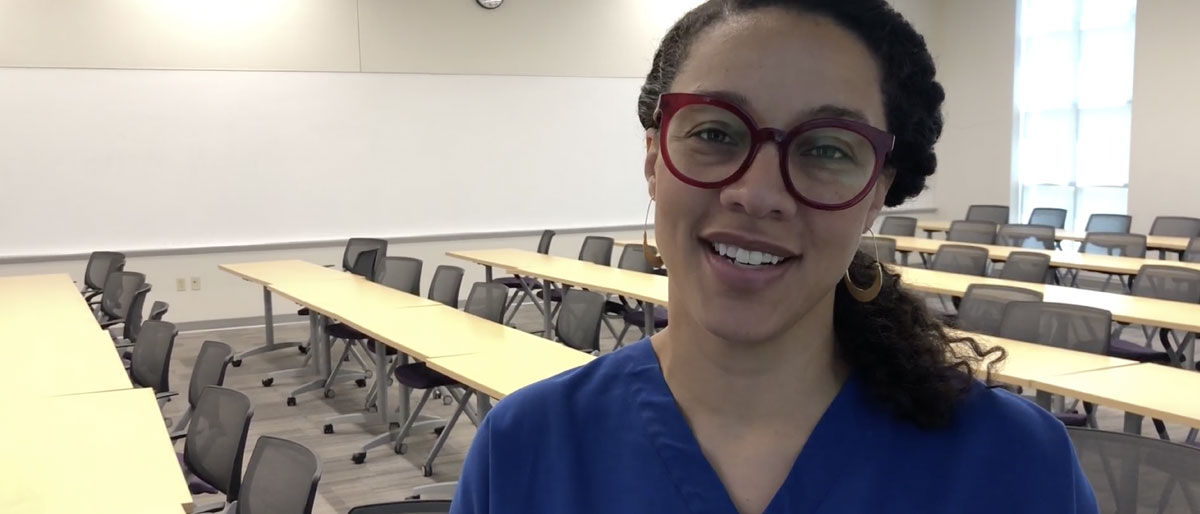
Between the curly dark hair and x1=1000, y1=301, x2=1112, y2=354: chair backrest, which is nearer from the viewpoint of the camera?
the curly dark hair

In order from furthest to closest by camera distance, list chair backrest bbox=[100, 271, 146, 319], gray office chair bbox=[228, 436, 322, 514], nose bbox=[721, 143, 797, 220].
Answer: chair backrest bbox=[100, 271, 146, 319], gray office chair bbox=[228, 436, 322, 514], nose bbox=[721, 143, 797, 220]

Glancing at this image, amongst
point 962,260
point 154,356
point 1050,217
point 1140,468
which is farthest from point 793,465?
point 1050,217

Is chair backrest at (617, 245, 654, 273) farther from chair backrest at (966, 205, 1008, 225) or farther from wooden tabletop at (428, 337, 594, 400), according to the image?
chair backrest at (966, 205, 1008, 225)

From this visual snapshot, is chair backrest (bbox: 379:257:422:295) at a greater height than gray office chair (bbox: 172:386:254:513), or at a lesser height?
greater

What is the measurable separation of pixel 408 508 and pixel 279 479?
2.34 ft

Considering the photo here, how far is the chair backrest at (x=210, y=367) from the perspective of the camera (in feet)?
13.2

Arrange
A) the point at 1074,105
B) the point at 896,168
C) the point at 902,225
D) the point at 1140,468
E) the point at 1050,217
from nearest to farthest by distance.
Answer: the point at 896,168, the point at 1140,468, the point at 902,225, the point at 1050,217, the point at 1074,105

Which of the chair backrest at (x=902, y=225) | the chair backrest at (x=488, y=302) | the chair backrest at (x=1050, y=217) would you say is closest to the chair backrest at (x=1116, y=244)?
the chair backrest at (x=902, y=225)

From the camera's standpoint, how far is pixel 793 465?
98 cm

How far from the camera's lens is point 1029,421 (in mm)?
970

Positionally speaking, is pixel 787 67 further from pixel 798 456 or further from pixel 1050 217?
pixel 1050 217

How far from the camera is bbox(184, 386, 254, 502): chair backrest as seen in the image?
3.11m

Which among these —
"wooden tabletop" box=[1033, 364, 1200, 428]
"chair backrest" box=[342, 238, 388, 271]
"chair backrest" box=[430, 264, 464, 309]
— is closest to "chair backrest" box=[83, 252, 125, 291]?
"chair backrest" box=[342, 238, 388, 271]

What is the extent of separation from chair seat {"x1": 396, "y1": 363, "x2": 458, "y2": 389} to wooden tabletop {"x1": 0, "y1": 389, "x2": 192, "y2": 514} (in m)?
1.39
